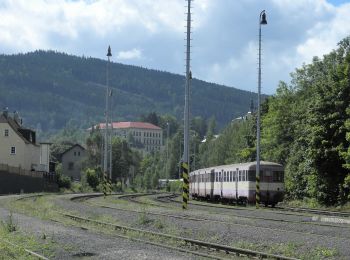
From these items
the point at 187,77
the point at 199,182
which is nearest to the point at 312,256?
the point at 187,77

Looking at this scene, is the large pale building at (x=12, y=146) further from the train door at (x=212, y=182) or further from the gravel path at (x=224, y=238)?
the gravel path at (x=224, y=238)

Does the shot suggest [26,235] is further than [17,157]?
No

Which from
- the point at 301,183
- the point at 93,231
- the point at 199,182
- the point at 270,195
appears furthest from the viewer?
the point at 199,182

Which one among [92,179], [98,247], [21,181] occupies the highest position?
[92,179]

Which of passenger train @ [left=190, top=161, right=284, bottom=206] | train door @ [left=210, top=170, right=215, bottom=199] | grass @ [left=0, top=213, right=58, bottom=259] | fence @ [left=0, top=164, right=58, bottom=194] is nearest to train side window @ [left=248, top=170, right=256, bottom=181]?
passenger train @ [left=190, top=161, right=284, bottom=206]

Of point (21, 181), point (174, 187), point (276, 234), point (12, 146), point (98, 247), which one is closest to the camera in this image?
point (98, 247)

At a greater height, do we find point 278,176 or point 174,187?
point 278,176

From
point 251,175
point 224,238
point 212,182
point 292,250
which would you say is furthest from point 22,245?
point 212,182

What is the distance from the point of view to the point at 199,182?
58.8m

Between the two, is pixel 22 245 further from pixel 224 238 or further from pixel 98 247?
pixel 224 238

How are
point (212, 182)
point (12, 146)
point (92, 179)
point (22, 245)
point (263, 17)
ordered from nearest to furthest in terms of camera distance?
point (22, 245)
point (263, 17)
point (212, 182)
point (12, 146)
point (92, 179)

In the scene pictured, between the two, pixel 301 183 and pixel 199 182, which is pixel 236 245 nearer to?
pixel 301 183

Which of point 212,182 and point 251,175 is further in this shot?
point 212,182

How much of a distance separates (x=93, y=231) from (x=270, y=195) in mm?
22979
